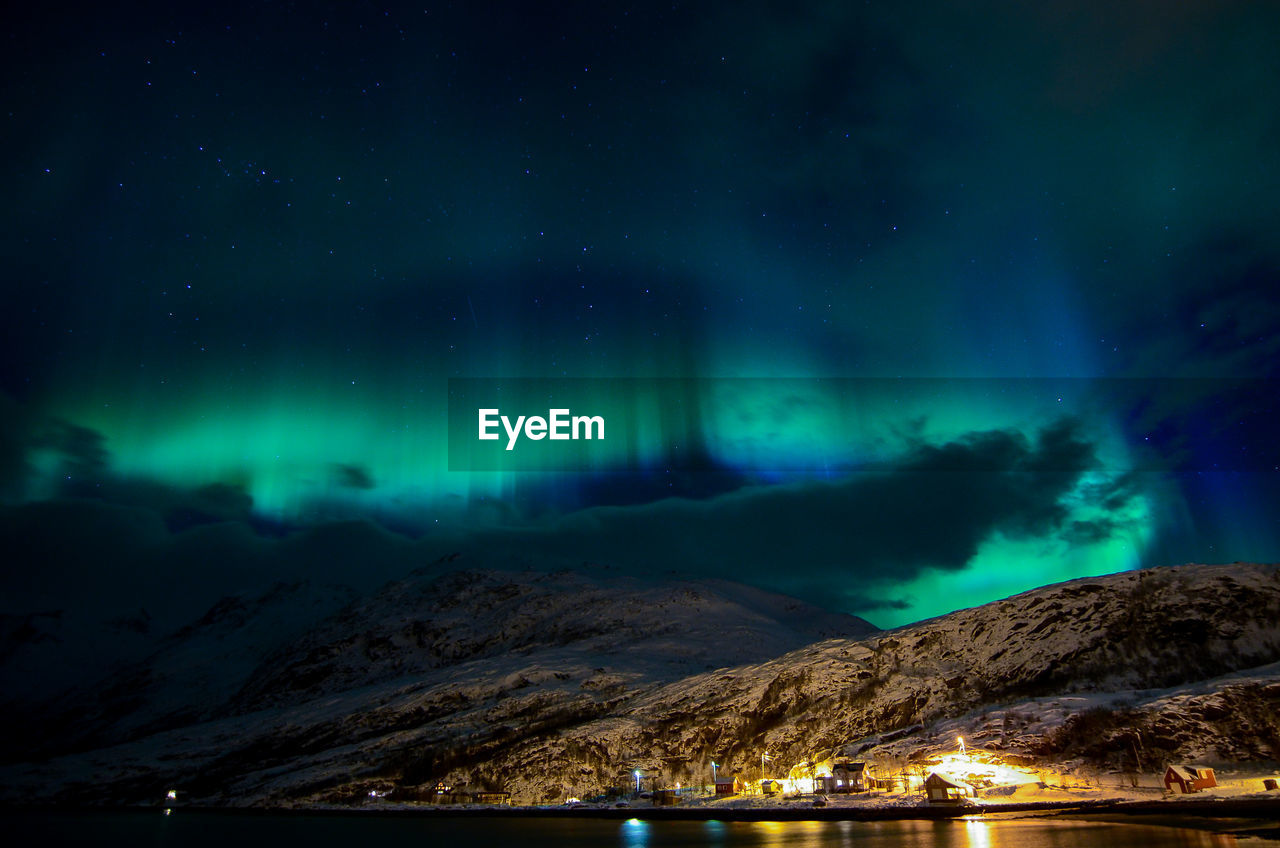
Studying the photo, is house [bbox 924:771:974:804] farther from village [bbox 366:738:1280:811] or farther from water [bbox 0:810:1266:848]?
water [bbox 0:810:1266:848]

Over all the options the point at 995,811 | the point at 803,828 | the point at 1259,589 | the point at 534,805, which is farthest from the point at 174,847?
the point at 1259,589

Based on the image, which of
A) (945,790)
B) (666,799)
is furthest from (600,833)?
(945,790)

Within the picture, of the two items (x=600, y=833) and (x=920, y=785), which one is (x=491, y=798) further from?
(x=920, y=785)

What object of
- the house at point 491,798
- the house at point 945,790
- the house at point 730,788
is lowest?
the house at point 491,798

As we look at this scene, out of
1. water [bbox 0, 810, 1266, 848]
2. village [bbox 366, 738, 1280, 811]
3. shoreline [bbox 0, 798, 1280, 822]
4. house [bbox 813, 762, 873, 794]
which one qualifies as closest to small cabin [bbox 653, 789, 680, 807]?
village [bbox 366, 738, 1280, 811]

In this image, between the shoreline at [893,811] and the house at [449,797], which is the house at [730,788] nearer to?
the shoreline at [893,811]

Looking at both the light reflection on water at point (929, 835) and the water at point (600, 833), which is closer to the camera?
the light reflection on water at point (929, 835)

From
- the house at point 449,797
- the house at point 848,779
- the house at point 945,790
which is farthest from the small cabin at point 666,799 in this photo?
the house at point 449,797
